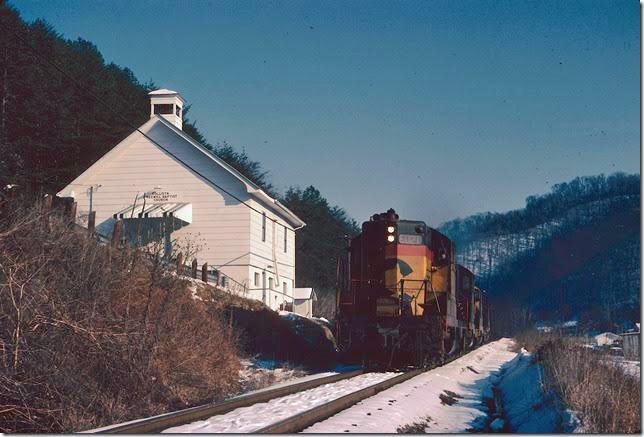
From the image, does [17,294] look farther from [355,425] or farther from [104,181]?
[104,181]

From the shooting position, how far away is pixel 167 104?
116 ft

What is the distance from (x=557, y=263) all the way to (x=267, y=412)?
6585 centimetres

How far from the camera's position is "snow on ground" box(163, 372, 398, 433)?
9.05 m

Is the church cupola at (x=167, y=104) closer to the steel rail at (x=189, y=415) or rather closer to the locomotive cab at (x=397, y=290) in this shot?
the locomotive cab at (x=397, y=290)

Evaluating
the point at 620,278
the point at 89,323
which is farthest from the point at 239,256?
the point at 620,278

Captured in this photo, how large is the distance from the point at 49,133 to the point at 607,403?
3893 cm

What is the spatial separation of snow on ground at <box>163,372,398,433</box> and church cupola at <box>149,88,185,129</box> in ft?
76.2

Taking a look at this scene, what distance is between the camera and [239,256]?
32.9 m

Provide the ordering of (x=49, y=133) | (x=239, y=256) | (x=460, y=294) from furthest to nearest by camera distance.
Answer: (x=49, y=133) → (x=239, y=256) → (x=460, y=294)

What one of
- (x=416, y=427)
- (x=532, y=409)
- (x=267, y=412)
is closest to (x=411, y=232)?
(x=532, y=409)

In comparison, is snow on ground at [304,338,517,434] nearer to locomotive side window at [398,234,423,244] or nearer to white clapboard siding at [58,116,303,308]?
locomotive side window at [398,234,423,244]

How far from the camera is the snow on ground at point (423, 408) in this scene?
9.64m

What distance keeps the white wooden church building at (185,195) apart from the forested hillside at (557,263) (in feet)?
32.2

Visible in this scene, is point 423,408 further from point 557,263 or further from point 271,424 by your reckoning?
point 557,263
